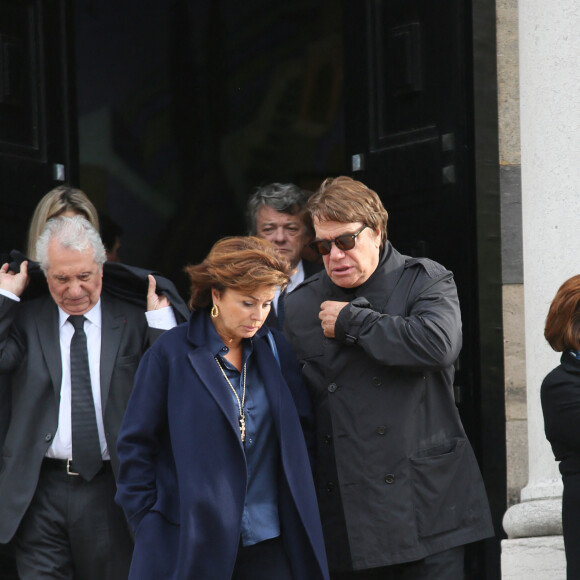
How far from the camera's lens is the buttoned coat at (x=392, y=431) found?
412 centimetres

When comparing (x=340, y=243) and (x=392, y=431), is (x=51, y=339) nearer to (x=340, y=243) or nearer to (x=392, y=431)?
(x=340, y=243)

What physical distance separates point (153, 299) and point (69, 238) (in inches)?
16.2

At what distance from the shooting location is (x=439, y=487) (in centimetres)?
417

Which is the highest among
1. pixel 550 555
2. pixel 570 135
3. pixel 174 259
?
pixel 570 135

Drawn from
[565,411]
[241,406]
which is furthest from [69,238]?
[565,411]

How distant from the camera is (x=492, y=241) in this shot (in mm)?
5820

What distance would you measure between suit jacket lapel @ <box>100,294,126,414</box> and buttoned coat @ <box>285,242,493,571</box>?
0.93 m

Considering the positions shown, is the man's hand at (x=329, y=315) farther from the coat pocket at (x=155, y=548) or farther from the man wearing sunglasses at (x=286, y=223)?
the man wearing sunglasses at (x=286, y=223)

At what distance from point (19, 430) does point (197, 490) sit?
1.18 m

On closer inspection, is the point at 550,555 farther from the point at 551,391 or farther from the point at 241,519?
the point at 241,519

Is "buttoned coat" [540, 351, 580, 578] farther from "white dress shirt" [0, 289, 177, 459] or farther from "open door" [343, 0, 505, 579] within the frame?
"white dress shirt" [0, 289, 177, 459]

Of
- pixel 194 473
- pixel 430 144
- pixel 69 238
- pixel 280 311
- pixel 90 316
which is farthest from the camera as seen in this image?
pixel 430 144

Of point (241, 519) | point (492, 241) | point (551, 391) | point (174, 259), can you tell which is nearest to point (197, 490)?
point (241, 519)

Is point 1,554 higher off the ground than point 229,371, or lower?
lower
